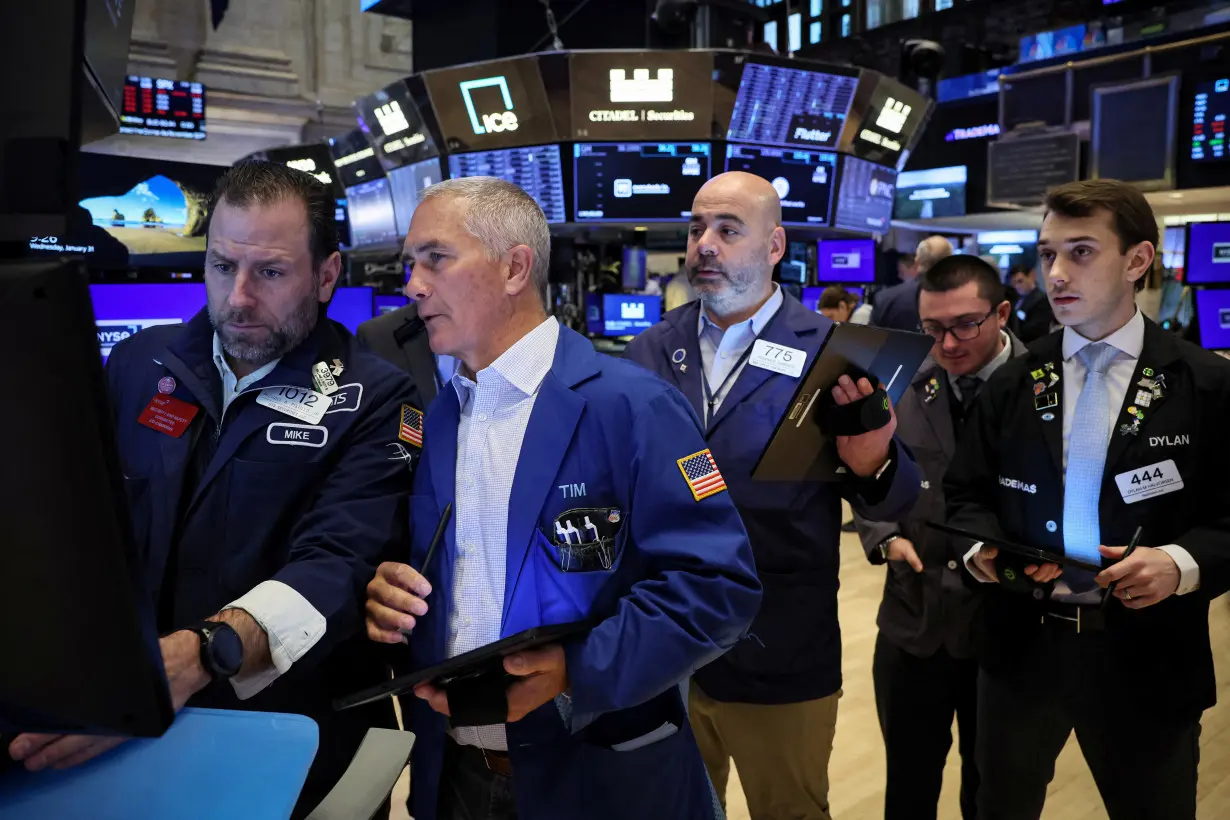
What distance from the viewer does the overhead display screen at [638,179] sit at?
5992 mm

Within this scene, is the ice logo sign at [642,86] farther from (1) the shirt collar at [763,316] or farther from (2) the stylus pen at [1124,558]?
(2) the stylus pen at [1124,558]

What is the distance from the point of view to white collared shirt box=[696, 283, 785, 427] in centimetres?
225

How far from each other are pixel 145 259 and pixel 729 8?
4.06 metres

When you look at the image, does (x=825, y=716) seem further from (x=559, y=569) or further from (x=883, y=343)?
(x=559, y=569)

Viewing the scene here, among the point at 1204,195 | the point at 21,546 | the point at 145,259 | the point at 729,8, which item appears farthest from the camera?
the point at 1204,195

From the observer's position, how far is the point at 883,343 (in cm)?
185

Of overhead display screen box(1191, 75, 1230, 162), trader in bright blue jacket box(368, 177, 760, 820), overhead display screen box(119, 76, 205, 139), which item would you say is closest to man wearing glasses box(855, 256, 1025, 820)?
trader in bright blue jacket box(368, 177, 760, 820)

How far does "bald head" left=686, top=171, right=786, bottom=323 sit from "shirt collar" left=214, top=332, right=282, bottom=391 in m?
1.10

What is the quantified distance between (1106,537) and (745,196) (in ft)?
3.69

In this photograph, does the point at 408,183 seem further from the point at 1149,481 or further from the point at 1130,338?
the point at 1149,481

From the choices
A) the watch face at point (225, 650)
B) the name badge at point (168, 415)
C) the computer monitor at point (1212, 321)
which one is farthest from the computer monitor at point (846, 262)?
the watch face at point (225, 650)

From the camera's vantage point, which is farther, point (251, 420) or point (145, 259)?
point (145, 259)

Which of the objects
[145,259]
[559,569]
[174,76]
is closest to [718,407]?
[559,569]

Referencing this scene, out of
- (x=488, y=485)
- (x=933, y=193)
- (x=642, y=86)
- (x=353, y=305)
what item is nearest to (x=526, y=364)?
(x=488, y=485)
